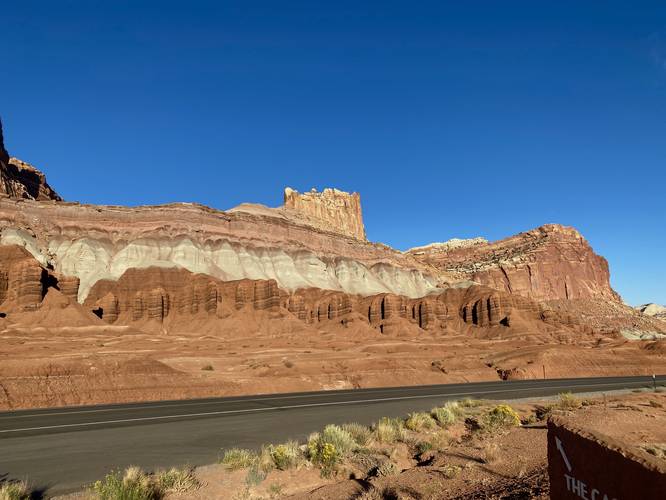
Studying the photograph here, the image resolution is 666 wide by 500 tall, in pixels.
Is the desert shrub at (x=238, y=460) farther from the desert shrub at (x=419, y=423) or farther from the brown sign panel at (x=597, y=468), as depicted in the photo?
the brown sign panel at (x=597, y=468)

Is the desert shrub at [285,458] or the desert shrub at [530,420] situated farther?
the desert shrub at [530,420]

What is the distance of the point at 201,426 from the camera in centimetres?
1711

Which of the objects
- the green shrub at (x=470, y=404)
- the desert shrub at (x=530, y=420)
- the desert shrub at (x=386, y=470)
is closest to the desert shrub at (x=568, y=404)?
the desert shrub at (x=530, y=420)

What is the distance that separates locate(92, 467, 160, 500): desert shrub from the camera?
8.05m

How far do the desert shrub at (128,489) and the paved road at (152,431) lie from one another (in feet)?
5.34

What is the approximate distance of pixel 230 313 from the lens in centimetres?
8100

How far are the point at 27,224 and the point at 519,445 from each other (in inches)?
3851

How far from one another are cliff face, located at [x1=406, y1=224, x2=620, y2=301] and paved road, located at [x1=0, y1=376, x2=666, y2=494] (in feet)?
420

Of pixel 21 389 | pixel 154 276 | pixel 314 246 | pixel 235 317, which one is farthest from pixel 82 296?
pixel 21 389

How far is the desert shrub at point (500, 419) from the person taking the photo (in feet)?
52.6

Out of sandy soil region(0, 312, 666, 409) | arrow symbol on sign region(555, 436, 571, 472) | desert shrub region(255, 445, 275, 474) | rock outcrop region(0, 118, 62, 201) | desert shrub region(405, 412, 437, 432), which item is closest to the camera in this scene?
arrow symbol on sign region(555, 436, 571, 472)

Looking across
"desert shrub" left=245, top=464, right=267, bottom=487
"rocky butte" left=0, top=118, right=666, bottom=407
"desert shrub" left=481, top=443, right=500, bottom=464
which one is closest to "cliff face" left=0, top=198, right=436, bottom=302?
"rocky butte" left=0, top=118, right=666, bottom=407

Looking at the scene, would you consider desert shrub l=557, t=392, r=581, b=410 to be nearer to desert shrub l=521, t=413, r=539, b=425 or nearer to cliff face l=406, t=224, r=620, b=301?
desert shrub l=521, t=413, r=539, b=425

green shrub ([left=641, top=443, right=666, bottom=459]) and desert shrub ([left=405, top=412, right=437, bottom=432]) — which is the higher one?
green shrub ([left=641, top=443, right=666, bottom=459])
